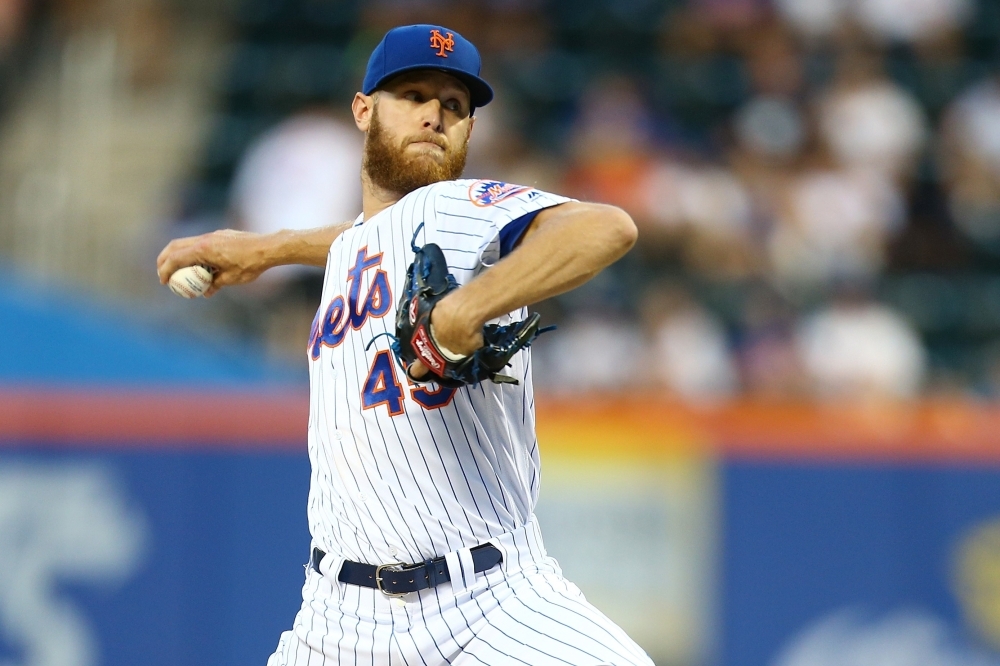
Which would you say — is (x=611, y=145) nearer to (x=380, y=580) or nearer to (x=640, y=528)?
(x=640, y=528)

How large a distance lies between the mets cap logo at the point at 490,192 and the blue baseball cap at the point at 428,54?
1.23 ft

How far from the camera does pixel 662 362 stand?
23.9 ft

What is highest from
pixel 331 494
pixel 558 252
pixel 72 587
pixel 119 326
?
pixel 119 326

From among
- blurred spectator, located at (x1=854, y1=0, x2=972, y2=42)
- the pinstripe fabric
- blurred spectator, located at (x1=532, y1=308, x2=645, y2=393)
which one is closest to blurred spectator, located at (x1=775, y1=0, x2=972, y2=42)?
blurred spectator, located at (x1=854, y1=0, x2=972, y2=42)

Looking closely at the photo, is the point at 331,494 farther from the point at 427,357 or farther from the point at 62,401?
the point at 62,401

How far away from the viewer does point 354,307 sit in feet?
10.2

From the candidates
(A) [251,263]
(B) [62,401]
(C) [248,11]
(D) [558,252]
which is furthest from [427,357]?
(C) [248,11]

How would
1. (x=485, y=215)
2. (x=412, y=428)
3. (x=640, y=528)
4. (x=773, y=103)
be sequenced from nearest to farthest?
(x=485, y=215)
(x=412, y=428)
(x=640, y=528)
(x=773, y=103)

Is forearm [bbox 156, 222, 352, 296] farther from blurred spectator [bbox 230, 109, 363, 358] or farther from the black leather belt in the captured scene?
blurred spectator [bbox 230, 109, 363, 358]

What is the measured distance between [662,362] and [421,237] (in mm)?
4441

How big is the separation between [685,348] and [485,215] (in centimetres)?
462

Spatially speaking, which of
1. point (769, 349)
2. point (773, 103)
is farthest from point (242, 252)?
point (773, 103)

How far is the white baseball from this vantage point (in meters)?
3.57

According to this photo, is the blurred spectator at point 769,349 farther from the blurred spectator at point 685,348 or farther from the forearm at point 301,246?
the forearm at point 301,246
